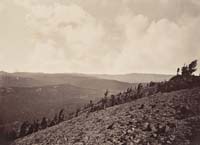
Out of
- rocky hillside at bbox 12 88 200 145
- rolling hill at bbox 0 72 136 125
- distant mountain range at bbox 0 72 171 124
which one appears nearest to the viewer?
rocky hillside at bbox 12 88 200 145

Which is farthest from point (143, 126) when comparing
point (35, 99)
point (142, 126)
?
point (35, 99)

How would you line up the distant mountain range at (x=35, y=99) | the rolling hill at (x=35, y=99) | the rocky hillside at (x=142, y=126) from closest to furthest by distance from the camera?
the rocky hillside at (x=142, y=126)
the rolling hill at (x=35, y=99)
the distant mountain range at (x=35, y=99)

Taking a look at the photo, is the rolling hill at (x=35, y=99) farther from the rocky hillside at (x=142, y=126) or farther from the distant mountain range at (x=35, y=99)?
the rocky hillside at (x=142, y=126)

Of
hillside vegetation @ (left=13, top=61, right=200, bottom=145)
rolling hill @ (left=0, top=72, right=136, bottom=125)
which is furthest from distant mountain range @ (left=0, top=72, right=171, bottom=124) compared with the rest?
hillside vegetation @ (left=13, top=61, right=200, bottom=145)

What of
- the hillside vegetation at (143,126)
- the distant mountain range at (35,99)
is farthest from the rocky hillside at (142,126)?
the distant mountain range at (35,99)

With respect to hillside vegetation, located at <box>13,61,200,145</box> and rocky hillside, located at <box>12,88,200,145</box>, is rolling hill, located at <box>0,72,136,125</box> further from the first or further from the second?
rocky hillside, located at <box>12,88,200,145</box>

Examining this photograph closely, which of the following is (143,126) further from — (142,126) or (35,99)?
(35,99)

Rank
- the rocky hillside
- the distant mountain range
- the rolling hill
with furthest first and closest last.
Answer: the distant mountain range, the rolling hill, the rocky hillside

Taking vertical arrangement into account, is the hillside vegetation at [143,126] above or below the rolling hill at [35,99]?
above
